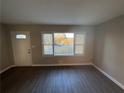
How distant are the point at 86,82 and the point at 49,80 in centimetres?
153

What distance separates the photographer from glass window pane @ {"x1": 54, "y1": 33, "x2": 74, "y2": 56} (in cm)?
547

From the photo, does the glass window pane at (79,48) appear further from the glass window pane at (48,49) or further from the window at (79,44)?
the glass window pane at (48,49)

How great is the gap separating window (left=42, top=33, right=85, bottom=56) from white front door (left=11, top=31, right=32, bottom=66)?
94 centimetres

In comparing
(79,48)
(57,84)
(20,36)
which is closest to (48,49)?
(20,36)

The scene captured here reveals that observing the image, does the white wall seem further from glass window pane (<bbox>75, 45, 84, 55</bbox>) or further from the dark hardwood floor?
glass window pane (<bbox>75, 45, 84, 55</bbox>)

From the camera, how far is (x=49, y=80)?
12.3ft

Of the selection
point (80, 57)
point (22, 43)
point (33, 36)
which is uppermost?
point (33, 36)

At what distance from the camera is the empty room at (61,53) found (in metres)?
3.38

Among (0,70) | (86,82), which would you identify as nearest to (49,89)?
(86,82)

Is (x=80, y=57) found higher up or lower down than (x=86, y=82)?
higher up

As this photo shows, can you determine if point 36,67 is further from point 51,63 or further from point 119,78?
point 119,78

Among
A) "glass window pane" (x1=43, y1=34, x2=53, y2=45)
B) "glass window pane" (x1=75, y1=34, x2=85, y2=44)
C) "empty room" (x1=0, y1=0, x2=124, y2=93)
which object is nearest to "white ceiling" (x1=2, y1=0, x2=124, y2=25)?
"empty room" (x1=0, y1=0, x2=124, y2=93)

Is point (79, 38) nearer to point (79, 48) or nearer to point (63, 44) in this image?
point (79, 48)

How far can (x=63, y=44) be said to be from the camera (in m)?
5.53
